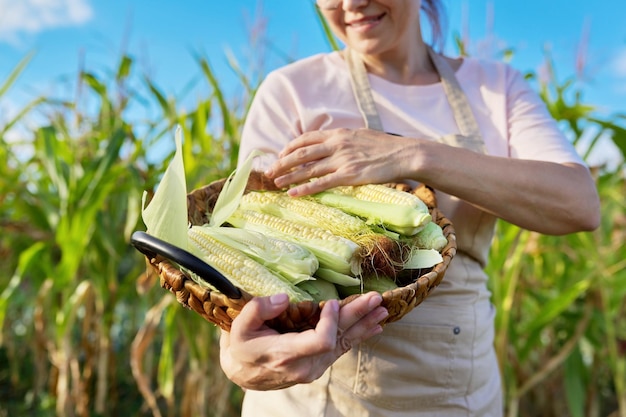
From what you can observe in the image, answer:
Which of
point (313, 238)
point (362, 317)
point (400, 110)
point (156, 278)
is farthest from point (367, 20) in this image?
point (156, 278)

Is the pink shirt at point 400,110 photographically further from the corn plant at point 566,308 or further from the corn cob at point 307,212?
the corn plant at point 566,308

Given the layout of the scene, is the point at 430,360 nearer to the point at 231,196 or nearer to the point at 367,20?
the point at 231,196

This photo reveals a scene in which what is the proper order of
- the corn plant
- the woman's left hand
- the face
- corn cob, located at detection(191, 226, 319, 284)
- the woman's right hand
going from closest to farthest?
the woman's right hand
corn cob, located at detection(191, 226, 319, 284)
the woman's left hand
the face
the corn plant

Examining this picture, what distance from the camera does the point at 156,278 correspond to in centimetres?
192

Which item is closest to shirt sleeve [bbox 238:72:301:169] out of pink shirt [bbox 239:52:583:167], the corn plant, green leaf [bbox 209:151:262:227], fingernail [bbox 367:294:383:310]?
pink shirt [bbox 239:52:583:167]

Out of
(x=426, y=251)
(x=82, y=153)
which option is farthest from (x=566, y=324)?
(x=82, y=153)

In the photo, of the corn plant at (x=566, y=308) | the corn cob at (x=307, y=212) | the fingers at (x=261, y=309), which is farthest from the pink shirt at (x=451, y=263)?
the corn plant at (x=566, y=308)

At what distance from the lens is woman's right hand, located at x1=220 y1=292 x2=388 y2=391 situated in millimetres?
579

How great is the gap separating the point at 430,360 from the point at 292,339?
0.43 m

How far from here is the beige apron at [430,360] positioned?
3.03 feet

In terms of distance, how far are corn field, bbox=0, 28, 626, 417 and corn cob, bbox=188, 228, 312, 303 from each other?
1072mm

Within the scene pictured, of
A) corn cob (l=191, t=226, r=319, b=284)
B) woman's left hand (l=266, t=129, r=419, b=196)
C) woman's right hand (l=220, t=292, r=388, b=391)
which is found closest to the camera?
woman's right hand (l=220, t=292, r=388, b=391)

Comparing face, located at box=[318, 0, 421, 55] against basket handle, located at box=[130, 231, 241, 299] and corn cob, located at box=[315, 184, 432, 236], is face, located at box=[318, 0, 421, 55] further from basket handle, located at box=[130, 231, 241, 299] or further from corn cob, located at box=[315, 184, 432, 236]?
basket handle, located at box=[130, 231, 241, 299]

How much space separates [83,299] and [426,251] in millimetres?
1709
